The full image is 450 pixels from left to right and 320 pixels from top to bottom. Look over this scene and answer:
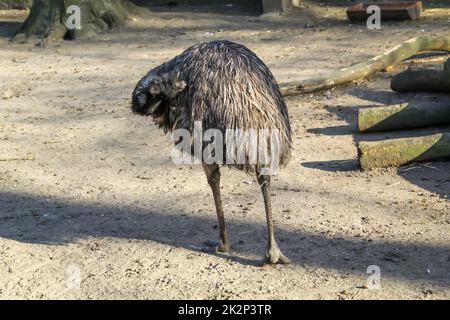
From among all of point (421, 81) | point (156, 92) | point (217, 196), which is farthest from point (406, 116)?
point (156, 92)

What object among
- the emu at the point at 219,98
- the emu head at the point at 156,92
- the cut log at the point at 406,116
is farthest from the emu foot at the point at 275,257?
the cut log at the point at 406,116

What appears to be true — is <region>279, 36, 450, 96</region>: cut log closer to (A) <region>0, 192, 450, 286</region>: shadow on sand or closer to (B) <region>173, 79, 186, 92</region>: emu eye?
(A) <region>0, 192, 450, 286</region>: shadow on sand

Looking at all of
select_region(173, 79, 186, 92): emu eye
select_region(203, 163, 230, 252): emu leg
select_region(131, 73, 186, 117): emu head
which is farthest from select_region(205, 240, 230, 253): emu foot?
select_region(173, 79, 186, 92): emu eye

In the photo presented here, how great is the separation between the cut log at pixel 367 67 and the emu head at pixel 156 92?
361cm

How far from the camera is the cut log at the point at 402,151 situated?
236 inches

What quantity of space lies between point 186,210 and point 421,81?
3.19 m

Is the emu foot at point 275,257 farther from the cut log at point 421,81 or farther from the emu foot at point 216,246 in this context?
the cut log at point 421,81

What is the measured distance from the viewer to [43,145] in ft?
23.8

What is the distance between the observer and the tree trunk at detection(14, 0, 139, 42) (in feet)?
40.1

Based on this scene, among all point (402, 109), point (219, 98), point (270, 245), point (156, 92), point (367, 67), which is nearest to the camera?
point (219, 98)

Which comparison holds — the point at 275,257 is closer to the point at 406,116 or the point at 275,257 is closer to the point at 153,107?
the point at 153,107

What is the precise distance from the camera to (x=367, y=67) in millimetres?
8406

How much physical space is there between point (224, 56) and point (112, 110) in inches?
159

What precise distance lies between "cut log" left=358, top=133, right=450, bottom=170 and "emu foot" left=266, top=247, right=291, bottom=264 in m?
1.75
